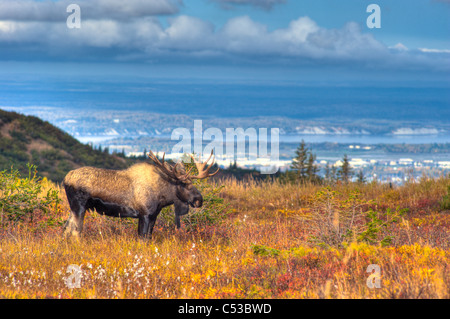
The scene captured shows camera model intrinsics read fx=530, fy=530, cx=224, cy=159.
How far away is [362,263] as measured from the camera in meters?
8.25

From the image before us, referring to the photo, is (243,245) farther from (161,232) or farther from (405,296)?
(405,296)

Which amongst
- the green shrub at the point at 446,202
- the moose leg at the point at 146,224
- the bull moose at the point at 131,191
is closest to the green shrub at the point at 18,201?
the bull moose at the point at 131,191

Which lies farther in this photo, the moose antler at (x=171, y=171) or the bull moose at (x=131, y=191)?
the moose antler at (x=171, y=171)

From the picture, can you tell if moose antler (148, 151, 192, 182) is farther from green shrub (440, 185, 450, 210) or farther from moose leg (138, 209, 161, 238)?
green shrub (440, 185, 450, 210)

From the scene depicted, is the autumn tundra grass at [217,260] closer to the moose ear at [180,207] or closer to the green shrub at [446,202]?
the moose ear at [180,207]

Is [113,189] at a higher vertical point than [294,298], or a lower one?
higher

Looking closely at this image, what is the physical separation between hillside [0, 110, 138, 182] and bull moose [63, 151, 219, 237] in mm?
46448

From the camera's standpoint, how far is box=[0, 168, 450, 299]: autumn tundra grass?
735 centimetres

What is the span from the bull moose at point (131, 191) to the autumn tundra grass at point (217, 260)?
0.53 meters

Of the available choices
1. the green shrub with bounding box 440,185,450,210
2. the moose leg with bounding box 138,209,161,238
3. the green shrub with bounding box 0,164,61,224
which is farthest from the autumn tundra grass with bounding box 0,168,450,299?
the green shrub with bounding box 440,185,450,210

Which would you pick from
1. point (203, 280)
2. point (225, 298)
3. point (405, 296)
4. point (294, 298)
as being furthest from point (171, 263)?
point (405, 296)

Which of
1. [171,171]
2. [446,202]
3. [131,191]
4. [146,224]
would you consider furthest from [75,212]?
[446,202]

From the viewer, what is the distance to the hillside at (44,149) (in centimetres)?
5972

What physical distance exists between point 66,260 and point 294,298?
167 inches
